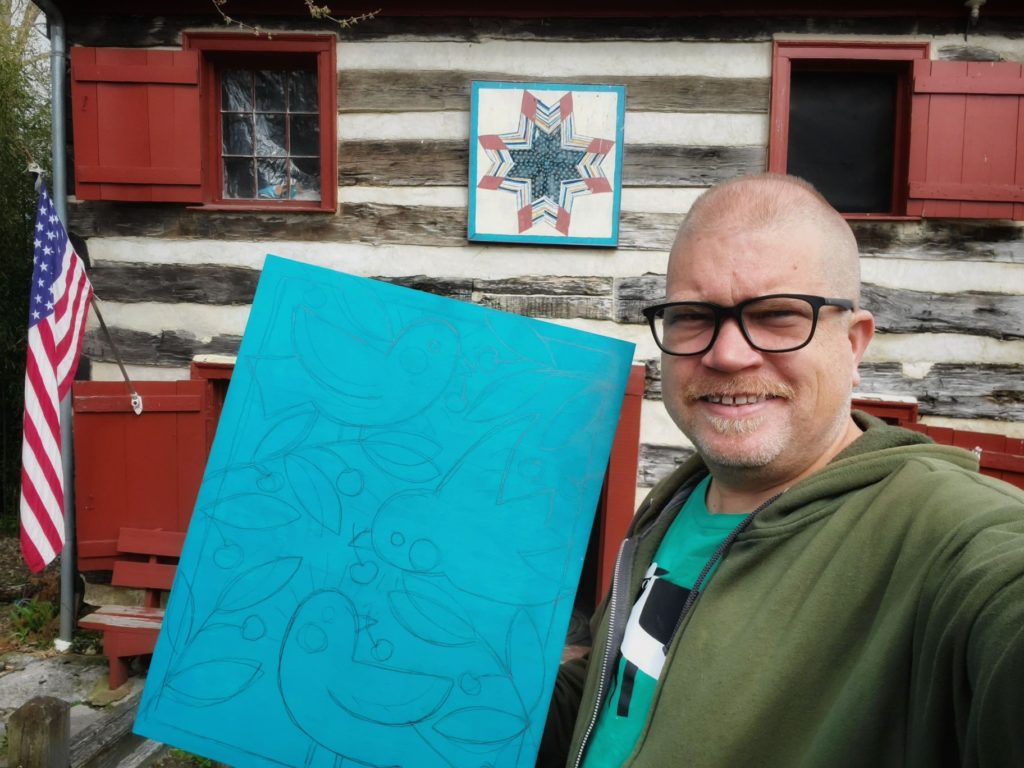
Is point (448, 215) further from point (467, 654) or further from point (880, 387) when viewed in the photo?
point (467, 654)

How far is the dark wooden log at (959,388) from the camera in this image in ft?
13.3

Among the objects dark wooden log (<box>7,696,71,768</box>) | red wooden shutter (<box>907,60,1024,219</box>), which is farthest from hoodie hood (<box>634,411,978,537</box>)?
red wooden shutter (<box>907,60,1024,219</box>)

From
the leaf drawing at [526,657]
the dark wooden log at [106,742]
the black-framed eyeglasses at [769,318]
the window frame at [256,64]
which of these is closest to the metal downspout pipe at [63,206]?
the window frame at [256,64]

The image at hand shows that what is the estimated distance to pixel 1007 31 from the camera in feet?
13.1

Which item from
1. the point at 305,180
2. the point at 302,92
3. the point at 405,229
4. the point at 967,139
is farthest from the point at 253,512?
the point at 967,139

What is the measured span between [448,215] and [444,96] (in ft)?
2.34

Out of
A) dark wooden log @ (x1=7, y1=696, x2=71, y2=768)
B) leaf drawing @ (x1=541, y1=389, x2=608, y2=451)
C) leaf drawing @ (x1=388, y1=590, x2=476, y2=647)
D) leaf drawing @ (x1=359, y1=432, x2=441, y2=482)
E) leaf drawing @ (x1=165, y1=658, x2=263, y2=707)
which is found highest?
leaf drawing @ (x1=541, y1=389, x2=608, y2=451)

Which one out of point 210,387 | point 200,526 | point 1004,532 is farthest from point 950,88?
point 210,387

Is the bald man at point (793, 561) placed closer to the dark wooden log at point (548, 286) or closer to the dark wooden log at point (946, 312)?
A: the dark wooden log at point (548, 286)

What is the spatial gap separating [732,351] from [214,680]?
1.33 metres

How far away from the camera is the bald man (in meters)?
0.84

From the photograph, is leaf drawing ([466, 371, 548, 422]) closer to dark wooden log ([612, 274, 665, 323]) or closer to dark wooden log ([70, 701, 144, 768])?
dark wooden log ([70, 701, 144, 768])

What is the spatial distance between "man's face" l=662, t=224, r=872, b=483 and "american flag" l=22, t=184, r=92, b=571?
3.99 meters

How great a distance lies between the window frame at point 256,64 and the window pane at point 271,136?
28cm
